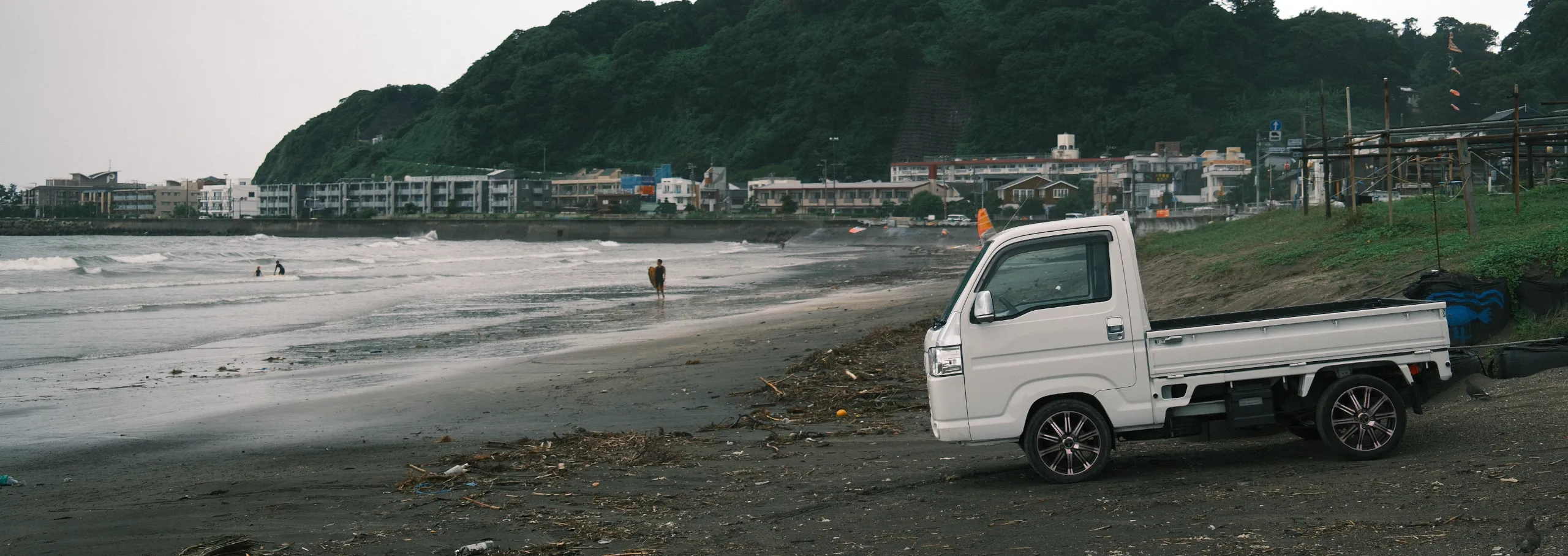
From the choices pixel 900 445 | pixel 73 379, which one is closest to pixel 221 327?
pixel 73 379

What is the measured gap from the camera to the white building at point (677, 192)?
456ft

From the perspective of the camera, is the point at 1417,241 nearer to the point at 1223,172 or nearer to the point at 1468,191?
the point at 1468,191

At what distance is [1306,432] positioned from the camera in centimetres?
766

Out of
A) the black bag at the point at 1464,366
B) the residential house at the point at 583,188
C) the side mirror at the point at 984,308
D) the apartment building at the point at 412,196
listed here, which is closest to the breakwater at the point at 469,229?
the apartment building at the point at 412,196

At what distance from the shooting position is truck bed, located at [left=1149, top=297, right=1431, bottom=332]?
23.8ft

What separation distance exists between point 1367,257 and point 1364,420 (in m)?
8.36

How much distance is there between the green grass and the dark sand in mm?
2951

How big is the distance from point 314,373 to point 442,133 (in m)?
178

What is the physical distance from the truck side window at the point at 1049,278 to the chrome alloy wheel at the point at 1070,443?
692 millimetres

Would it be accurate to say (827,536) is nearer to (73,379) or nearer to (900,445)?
(900,445)

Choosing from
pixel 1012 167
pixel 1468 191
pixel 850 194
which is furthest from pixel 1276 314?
pixel 1012 167

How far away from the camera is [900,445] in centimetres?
890

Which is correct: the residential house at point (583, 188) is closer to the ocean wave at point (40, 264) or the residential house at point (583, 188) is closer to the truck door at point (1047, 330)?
the ocean wave at point (40, 264)

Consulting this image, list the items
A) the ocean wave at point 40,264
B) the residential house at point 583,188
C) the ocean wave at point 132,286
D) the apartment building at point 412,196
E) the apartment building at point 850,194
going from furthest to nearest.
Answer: the apartment building at point 412,196 → the residential house at point 583,188 → the apartment building at point 850,194 → the ocean wave at point 40,264 → the ocean wave at point 132,286
